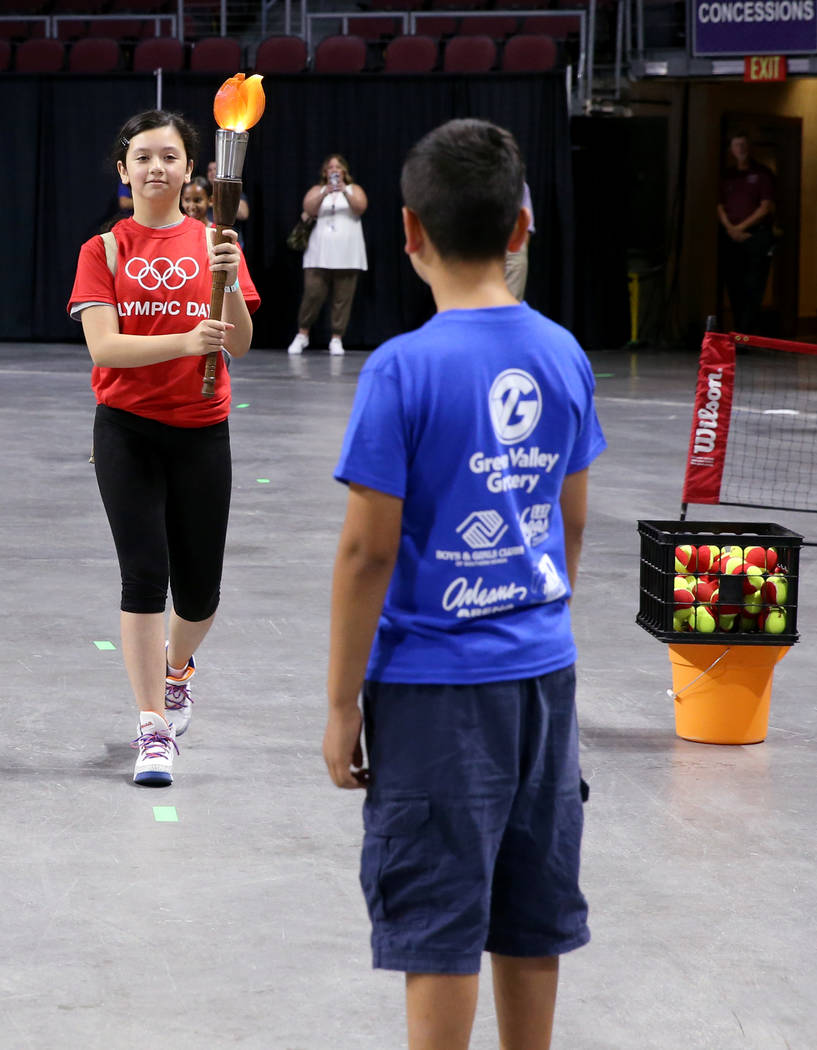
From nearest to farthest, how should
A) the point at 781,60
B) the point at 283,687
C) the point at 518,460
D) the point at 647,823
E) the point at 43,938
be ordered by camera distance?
the point at 518,460 < the point at 43,938 < the point at 647,823 < the point at 283,687 < the point at 781,60

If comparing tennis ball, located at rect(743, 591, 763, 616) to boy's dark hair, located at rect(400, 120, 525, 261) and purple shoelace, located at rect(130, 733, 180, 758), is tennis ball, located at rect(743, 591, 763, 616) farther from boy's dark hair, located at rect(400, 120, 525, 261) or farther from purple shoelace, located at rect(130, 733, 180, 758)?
boy's dark hair, located at rect(400, 120, 525, 261)

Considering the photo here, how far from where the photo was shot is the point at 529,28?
17.5m

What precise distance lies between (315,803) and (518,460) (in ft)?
6.59

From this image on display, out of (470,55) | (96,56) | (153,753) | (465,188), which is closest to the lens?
(465,188)

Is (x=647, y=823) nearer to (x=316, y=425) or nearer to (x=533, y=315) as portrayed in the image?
(x=533, y=315)

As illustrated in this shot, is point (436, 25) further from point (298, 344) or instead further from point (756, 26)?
point (298, 344)

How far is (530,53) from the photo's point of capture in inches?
666

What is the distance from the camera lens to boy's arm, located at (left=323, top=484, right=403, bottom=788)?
2070 mm

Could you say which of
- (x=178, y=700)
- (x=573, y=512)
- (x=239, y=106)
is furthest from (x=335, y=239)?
(x=573, y=512)

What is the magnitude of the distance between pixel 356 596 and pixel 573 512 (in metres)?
0.44

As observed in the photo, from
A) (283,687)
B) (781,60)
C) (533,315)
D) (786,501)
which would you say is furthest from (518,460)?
(781,60)

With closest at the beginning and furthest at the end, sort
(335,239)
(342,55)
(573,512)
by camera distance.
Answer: (573,512) → (335,239) → (342,55)

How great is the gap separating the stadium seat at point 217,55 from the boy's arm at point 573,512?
15950mm

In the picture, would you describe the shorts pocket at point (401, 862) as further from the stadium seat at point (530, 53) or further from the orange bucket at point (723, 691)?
the stadium seat at point (530, 53)
